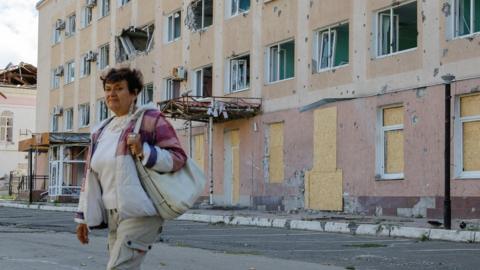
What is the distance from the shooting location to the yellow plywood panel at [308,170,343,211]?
854 inches

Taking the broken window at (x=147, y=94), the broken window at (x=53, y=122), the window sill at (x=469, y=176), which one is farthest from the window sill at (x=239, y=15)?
the broken window at (x=53, y=122)

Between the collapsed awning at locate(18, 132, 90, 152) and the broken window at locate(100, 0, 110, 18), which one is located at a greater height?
the broken window at locate(100, 0, 110, 18)

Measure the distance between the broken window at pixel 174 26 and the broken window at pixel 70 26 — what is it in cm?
1396

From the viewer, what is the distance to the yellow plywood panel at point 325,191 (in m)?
21.7

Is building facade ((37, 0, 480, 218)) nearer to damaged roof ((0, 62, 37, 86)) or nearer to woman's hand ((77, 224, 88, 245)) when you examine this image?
woman's hand ((77, 224, 88, 245))

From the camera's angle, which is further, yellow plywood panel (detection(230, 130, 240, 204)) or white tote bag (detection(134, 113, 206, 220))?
yellow plywood panel (detection(230, 130, 240, 204))

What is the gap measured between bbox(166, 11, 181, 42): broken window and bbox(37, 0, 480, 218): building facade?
0.06m

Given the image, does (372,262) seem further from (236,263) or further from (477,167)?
(477,167)

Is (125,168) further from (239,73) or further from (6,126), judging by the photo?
(6,126)

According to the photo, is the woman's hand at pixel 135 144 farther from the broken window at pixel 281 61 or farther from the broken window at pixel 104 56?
the broken window at pixel 104 56

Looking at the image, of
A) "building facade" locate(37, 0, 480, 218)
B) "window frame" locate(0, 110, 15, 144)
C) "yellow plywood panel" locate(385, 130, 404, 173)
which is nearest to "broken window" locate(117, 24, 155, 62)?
"building facade" locate(37, 0, 480, 218)

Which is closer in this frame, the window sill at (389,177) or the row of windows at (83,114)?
the window sill at (389,177)

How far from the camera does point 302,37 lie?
23766 millimetres

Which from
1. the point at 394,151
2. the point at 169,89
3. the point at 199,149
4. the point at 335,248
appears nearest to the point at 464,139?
the point at 394,151
